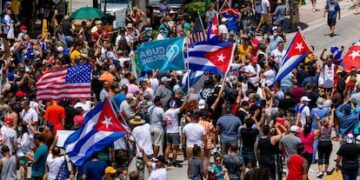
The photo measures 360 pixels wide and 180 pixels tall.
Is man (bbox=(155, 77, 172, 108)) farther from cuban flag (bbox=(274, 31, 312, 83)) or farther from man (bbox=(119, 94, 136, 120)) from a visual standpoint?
cuban flag (bbox=(274, 31, 312, 83))

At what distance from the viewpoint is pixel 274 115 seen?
89.6 feet

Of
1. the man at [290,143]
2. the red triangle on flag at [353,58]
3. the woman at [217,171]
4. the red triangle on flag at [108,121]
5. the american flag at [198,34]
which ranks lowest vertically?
the woman at [217,171]

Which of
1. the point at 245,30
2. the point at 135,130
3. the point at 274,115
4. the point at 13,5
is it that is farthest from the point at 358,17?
the point at 135,130

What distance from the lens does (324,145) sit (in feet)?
86.8

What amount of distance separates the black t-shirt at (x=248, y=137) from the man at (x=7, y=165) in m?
4.75

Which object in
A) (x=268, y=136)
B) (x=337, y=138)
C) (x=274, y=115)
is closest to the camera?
(x=268, y=136)

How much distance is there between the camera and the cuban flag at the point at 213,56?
2902cm

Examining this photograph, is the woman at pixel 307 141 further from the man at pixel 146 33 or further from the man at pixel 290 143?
the man at pixel 146 33

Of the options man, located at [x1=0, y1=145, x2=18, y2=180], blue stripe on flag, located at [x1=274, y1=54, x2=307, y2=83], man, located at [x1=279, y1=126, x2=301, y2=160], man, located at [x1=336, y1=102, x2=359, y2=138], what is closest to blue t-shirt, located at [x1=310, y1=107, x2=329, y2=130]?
man, located at [x1=336, y1=102, x2=359, y2=138]

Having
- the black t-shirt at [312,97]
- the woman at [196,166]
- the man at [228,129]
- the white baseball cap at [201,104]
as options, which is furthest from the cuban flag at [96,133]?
the black t-shirt at [312,97]

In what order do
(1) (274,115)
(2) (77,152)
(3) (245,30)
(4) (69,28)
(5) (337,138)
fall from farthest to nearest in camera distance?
1. (3) (245,30)
2. (4) (69,28)
3. (5) (337,138)
4. (1) (274,115)
5. (2) (77,152)

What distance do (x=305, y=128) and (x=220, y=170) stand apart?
2.73 m

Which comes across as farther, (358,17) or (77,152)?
(358,17)

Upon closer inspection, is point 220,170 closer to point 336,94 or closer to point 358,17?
point 336,94
